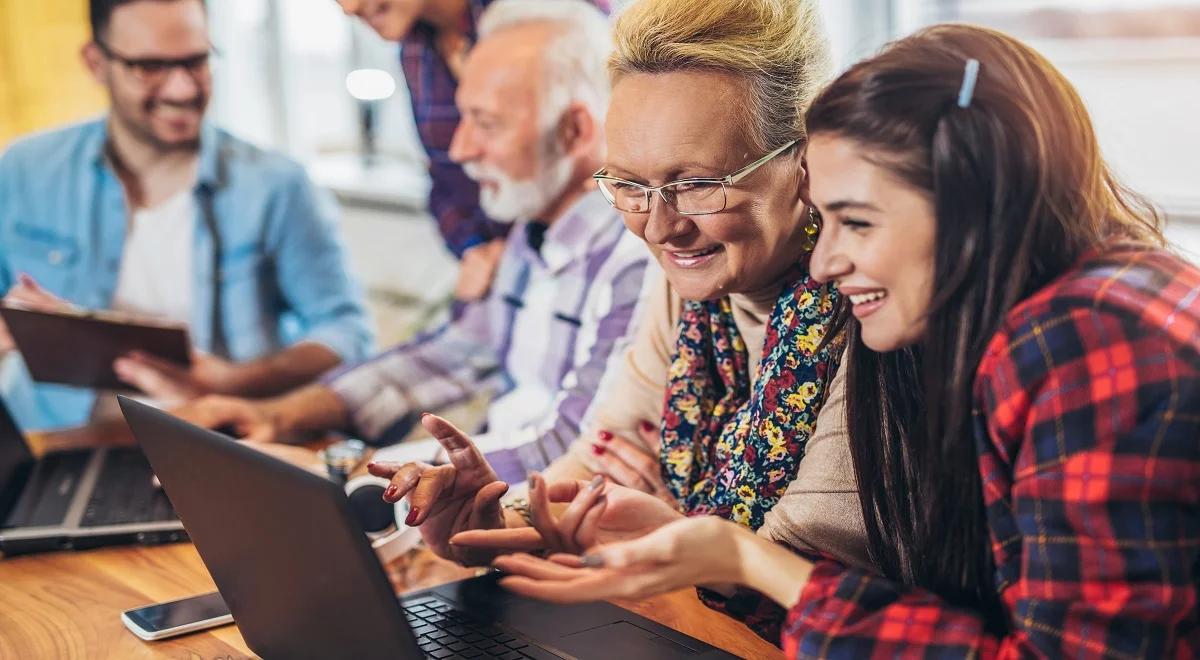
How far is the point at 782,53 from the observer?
4.40 ft

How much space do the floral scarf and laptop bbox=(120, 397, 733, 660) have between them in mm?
205

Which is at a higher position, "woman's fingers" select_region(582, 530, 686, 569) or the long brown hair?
the long brown hair

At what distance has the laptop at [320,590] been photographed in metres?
0.98

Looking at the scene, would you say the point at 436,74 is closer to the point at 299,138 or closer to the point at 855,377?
the point at 299,138

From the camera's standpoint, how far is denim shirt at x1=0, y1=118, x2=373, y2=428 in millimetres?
2762

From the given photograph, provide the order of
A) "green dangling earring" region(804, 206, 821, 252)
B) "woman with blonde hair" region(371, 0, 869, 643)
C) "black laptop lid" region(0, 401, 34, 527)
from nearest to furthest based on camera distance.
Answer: "woman with blonde hair" region(371, 0, 869, 643)
"green dangling earring" region(804, 206, 821, 252)
"black laptop lid" region(0, 401, 34, 527)

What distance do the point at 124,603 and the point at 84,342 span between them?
3.13 ft

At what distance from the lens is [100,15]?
8.98 ft

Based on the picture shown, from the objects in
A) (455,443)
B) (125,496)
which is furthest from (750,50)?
(125,496)

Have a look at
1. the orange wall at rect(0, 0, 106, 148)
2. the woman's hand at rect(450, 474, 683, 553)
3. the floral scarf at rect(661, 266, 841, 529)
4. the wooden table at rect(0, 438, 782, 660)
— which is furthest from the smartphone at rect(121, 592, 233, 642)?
the orange wall at rect(0, 0, 106, 148)

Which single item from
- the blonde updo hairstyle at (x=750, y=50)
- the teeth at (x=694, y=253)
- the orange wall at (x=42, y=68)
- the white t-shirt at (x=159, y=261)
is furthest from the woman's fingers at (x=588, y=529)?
the orange wall at (x=42, y=68)

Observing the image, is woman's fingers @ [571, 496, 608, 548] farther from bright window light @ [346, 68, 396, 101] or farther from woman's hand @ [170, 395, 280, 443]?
bright window light @ [346, 68, 396, 101]

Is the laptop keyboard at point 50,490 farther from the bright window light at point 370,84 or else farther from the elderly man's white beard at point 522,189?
the bright window light at point 370,84

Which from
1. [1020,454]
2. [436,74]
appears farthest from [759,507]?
[436,74]
